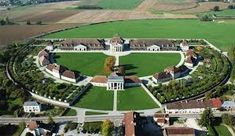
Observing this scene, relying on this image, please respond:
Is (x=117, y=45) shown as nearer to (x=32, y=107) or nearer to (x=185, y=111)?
(x=32, y=107)

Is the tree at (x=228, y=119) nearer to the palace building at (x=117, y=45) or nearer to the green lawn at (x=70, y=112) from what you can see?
the green lawn at (x=70, y=112)

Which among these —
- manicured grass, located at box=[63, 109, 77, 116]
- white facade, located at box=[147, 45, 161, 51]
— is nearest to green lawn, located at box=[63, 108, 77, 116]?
manicured grass, located at box=[63, 109, 77, 116]

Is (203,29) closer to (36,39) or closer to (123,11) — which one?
(123,11)

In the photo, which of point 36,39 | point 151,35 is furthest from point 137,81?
point 36,39

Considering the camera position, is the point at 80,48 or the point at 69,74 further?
the point at 80,48

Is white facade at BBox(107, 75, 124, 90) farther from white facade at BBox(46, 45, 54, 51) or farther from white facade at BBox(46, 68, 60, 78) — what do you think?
white facade at BBox(46, 45, 54, 51)

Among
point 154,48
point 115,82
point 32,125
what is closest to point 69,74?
point 115,82

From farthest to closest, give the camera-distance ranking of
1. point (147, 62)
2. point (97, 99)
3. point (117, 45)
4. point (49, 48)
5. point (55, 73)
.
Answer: point (49, 48)
point (117, 45)
point (147, 62)
point (55, 73)
point (97, 99)
